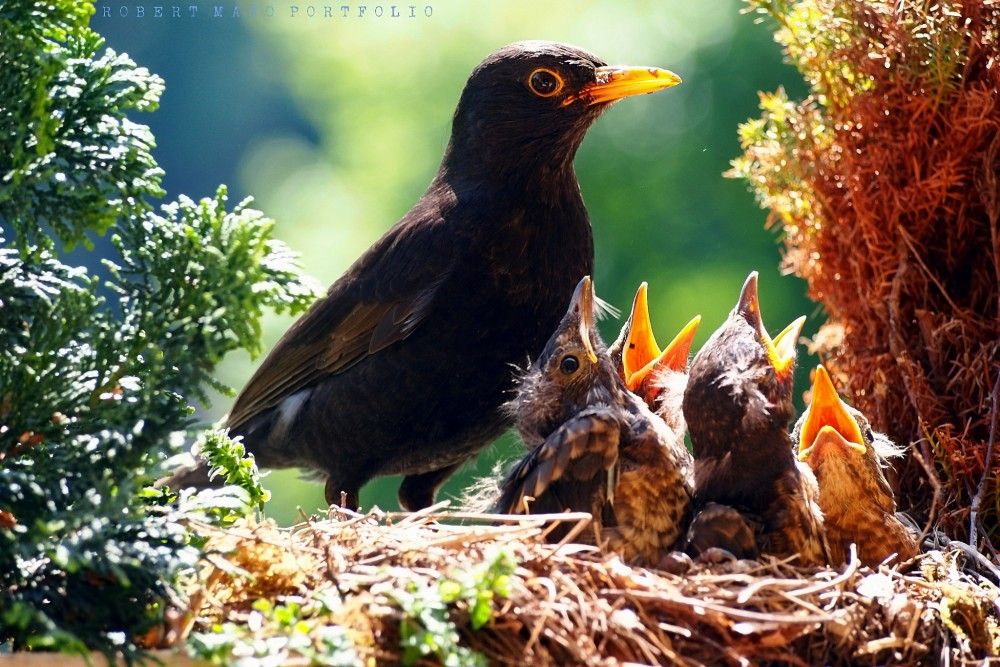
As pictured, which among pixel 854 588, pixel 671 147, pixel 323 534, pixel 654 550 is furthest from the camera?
pixel 671 147

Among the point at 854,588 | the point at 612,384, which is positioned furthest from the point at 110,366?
the point at 854,588

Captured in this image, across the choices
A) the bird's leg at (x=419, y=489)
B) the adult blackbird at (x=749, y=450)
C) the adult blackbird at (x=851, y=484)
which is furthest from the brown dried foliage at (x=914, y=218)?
the bird's leg at (x=419, y=489)

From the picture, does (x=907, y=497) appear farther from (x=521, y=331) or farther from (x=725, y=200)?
(x=725, y=200)

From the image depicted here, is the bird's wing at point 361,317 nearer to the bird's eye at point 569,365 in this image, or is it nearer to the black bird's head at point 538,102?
the black bird's head at point 538,102

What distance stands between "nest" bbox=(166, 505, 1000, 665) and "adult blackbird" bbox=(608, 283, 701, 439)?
2.03ft

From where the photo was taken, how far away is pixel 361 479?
282 centimetres

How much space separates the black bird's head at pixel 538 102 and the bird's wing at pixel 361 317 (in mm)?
270

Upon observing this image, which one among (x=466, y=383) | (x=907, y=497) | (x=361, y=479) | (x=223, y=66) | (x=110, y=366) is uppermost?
(x=223, y=66)

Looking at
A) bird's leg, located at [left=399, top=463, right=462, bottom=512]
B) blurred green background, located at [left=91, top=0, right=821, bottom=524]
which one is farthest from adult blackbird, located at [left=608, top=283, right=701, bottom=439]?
blurred green background, located at [left=91, top=0, right=821, bottom=524]

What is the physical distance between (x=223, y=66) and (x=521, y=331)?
4073 millimetres

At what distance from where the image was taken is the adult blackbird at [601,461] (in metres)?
2.12

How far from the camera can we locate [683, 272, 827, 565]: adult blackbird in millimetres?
2102

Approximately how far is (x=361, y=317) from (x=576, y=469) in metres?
0.89

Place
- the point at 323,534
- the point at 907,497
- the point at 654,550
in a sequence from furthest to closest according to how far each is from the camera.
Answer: the point at 907,497 < the point at 654,550 < the point at 323,534
